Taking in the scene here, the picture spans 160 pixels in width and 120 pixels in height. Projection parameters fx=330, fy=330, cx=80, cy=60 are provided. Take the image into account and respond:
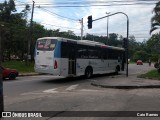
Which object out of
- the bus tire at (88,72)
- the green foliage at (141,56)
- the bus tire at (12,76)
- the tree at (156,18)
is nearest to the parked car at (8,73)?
the bus tire at (12,76)

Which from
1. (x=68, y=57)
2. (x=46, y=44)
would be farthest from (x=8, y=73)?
(x=68, y=57)

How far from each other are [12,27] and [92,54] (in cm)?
3359

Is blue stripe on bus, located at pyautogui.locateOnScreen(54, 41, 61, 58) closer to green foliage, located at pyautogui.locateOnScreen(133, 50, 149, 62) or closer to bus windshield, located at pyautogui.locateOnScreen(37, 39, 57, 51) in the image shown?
bus windshield, located at pyautogui.locateOnScreen(37, 39, 57, 51)

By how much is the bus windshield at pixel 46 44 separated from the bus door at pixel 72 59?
1.48 m

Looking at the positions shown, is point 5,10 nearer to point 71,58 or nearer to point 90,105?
point 71,58

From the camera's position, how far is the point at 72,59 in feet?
80.6

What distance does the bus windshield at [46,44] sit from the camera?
23.2 meters

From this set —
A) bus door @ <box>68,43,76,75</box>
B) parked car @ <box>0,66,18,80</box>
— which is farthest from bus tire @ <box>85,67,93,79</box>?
parked car @ <box>0,66,18,80</box>

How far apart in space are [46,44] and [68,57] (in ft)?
6.08

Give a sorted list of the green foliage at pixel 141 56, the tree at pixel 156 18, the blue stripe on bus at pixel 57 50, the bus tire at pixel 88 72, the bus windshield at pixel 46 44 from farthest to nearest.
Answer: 1. the green foliage at pixel 141 56
2. the tree at pixel 156 18
3. the bus tire at pixel 88 72
4. the bus windshield at pixel 46 44
5. the blue stripe on bus at pixel 57 50

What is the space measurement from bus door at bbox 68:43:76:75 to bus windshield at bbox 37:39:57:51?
1.48 metres

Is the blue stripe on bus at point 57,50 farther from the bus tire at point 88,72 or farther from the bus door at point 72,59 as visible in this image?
the bus tire at point 88,72

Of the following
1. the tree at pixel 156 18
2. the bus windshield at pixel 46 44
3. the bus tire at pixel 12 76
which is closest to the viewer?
the bus windshield at pixel 46 44

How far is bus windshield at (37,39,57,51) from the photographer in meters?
A: 23.2
